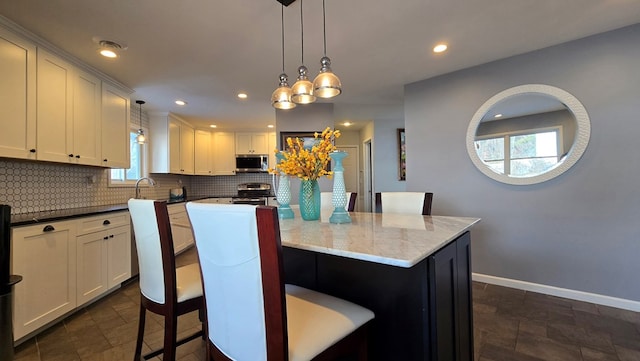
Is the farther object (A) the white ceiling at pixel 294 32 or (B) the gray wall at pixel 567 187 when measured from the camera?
(B) the gray wall at pixel 567 187

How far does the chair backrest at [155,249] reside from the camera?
1.23 m

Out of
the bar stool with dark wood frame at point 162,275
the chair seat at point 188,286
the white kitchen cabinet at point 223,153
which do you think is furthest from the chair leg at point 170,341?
the white kitchen cabinet at point 223,153

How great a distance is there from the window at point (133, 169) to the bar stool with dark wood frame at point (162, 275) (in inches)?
111

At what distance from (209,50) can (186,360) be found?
244 cm

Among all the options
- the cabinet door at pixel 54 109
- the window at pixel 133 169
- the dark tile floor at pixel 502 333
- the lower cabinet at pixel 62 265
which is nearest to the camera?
the dark tile floor at pixel 502 333

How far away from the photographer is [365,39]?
7.53 feet

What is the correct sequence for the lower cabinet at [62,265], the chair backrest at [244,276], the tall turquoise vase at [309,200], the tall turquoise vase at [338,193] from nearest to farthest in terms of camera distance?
the chair backrest at [244,276] < the tall turquoise vase at [338,193] < the tall turquoise vase at [309,200] < the lower cabinet at [62,265]

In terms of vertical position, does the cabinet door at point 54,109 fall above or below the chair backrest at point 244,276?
above

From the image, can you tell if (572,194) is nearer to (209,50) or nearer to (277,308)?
(277,308)

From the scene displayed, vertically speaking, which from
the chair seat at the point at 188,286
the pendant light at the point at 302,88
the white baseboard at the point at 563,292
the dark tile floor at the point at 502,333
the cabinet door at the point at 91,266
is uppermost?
the pendant light at the point at 302,88

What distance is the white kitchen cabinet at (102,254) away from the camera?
2318mm

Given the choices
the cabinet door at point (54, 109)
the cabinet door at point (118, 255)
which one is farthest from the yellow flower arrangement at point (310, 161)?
the cabinet door at point (118, 255)

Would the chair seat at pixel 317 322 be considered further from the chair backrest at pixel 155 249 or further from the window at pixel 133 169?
the window at pixel 133 169

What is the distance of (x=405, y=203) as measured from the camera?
2.04 meters
